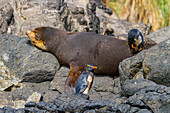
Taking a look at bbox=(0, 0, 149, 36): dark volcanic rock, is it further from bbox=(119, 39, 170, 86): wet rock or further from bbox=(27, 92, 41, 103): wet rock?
bbox=(119, 39, 170, 86): wet rock

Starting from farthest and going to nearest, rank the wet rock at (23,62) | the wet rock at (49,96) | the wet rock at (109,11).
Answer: the wet rock at (109,11), the wet rock at (23,62), the wet rock at (49,96)

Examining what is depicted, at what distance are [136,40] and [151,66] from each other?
1.60 m

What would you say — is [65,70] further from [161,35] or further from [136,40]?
[161,35]

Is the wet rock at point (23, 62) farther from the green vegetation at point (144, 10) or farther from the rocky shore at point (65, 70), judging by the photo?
the green vegetation at point (144, 10)

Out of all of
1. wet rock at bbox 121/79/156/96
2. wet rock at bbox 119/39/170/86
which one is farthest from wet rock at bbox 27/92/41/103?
wet rock at bbox 121/79/156/96

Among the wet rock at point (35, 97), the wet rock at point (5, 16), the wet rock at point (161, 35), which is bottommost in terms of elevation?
the wet rock at point (35, 97)

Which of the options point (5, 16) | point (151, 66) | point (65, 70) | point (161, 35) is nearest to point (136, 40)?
point (151, 66)

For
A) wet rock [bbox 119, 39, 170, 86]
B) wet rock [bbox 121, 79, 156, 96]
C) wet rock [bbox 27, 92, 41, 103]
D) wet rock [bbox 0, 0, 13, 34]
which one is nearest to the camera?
wet rock [bbox 121, 79, 156, 96]

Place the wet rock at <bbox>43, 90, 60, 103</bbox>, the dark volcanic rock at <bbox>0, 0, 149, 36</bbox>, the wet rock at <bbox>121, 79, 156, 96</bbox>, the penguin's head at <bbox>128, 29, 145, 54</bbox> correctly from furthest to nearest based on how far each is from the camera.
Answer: the dark volcanic rock at <bbox>0, 0, 149, 36</bbox> → the penguin's head at <bbox>128, 29, 145, 54</bbox> → the wet rock at <bbox>43, 90, 60, 103</bbox> → the wet rock at <bbox>121, 79, 156, 96</bbox>

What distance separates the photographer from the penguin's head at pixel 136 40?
272 inches

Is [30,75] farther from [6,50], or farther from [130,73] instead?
[130,73]

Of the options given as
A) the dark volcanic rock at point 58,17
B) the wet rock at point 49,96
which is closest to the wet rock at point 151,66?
the wet rock at point 49,96

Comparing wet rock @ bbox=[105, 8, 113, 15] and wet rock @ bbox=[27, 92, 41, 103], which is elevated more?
wet rock @ bbox=[105, 8, 113, 15]

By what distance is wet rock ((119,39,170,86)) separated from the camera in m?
5.14
